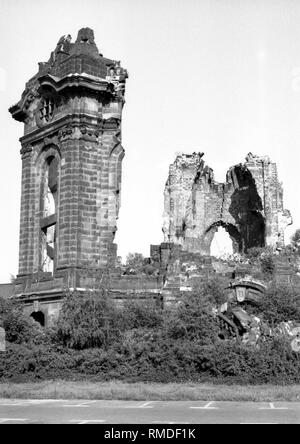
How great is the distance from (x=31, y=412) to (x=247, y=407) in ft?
17.2

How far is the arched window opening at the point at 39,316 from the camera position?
35.3 metres

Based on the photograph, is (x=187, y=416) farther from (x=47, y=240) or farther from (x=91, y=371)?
(x=47, y=240)

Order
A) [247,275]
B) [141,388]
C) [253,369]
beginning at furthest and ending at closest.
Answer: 1. [247,275]
2. [253,369]
3. [141,388]

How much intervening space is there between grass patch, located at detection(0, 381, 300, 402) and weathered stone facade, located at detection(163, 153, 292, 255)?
25.4m

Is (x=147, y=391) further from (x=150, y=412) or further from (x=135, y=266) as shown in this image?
(x=135, y=266)

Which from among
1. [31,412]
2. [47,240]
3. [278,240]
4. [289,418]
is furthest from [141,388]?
[278,240]

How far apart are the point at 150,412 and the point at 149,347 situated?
1062 centimetres

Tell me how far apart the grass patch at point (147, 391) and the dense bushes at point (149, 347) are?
3.38 ft

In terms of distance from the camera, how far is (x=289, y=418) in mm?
13867

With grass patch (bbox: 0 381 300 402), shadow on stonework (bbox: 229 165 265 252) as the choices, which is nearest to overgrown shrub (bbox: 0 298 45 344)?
grass patch (bbox: 0 381 300 402)

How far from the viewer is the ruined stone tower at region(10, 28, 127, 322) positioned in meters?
34.6

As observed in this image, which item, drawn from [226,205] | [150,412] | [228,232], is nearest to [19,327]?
[150,412]

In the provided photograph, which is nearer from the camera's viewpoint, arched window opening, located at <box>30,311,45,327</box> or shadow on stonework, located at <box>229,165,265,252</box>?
arched window opening, located at <box>30,311,45,327</box>

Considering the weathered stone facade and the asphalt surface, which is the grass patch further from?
the weathered stone facade
